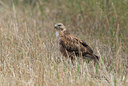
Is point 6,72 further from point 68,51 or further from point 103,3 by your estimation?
point 103,3

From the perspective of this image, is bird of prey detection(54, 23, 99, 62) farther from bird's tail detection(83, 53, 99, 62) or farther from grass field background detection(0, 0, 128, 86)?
grass field background detection(0, 0, 128, 86)

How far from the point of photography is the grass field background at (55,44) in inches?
180

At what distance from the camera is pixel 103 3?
7574mm

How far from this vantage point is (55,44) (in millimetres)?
6773

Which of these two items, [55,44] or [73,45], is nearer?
[73,45]

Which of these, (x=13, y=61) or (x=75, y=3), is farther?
(x=75, y=3)

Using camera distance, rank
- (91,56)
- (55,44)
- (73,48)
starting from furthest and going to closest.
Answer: (55,44)
(73,48)
(91,56)

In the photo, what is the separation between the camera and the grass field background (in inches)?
180

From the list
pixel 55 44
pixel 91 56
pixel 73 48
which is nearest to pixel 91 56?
pixel 91 56

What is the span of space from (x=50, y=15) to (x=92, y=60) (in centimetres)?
419

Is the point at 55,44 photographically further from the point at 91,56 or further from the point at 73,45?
the point at 91,56

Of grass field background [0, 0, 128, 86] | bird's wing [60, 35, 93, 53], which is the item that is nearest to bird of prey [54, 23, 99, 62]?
bird's wing [60, 35, 93, 53]

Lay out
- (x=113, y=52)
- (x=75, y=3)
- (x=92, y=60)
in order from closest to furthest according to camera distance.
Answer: (x=92, y=60) → (x=113, y=52) → (x=75, y=3)

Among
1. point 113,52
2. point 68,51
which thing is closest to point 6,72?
point 68,51
